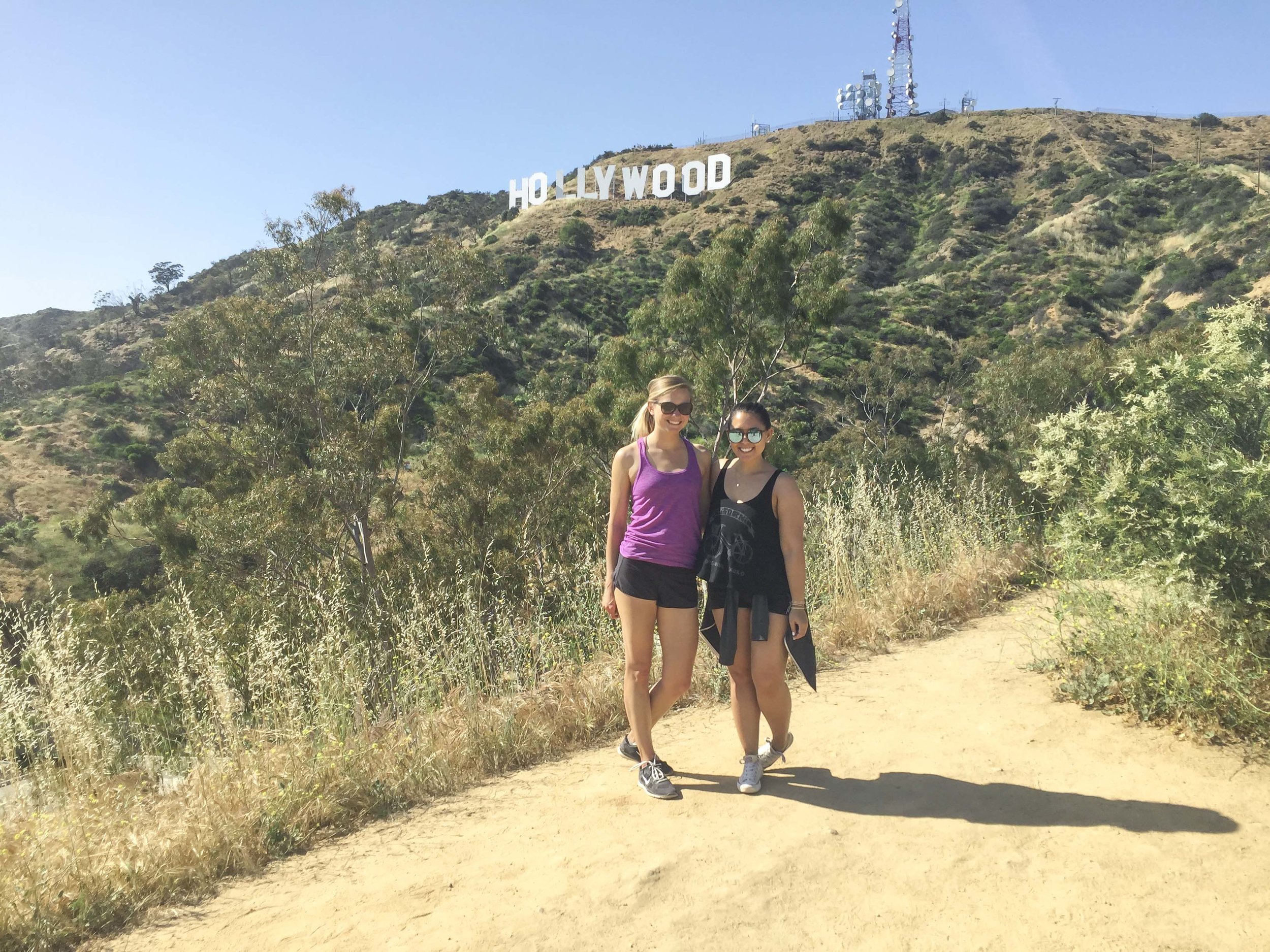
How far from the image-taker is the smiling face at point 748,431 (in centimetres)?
315

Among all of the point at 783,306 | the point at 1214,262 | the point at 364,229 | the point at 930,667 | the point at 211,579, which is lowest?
the point at 211,579

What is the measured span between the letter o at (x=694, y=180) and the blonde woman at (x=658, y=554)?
64930mm

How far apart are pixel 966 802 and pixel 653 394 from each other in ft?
6.26

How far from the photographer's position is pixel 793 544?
123 inches

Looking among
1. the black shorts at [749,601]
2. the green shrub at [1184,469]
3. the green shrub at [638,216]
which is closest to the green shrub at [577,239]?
the green shrub at [638,216]

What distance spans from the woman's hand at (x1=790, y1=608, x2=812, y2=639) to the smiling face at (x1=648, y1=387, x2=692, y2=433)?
82 centimetres

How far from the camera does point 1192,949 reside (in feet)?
7.13

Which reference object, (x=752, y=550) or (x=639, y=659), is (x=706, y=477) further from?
(x=639, y=659)

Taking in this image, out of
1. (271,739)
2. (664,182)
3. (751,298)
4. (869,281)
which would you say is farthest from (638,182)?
(271,739)

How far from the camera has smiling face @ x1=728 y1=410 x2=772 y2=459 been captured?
124 inches

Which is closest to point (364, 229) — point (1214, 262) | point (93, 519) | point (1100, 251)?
point (93, 519)

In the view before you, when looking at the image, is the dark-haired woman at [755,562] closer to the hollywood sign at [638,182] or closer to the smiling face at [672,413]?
the smiling face at [672,413]

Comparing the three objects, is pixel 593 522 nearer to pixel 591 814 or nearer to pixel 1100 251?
pixel 591 814

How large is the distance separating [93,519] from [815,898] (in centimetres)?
1928
